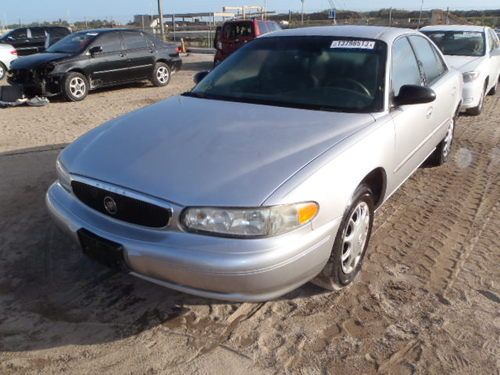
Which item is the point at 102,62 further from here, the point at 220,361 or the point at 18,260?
the point at 220,361

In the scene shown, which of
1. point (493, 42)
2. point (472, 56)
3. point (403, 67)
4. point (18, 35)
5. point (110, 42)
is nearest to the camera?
point (403, 67)

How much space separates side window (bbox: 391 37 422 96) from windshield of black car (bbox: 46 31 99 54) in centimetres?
809

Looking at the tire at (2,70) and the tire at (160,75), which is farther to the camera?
the tire at (2,70)

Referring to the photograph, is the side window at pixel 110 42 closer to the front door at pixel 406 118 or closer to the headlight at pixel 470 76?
the headlight at pixel 470 76

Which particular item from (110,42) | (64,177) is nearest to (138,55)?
(110,42)

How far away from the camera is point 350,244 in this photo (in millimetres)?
2902

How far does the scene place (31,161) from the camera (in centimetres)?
564

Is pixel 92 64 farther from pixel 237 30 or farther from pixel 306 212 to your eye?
pixel 306 212

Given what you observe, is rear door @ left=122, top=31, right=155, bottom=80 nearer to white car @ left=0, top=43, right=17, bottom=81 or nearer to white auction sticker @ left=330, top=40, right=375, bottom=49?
white car @ left=0, top=43, right=17, bottom=81

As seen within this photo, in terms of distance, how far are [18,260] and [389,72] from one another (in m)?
3.04

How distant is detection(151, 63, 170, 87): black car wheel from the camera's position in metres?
11.7

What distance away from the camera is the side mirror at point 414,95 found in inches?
129

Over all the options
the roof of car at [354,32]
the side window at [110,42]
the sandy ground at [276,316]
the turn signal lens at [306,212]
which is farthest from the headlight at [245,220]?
the side window at [110,42]

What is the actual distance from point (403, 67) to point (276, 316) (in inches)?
89.5
